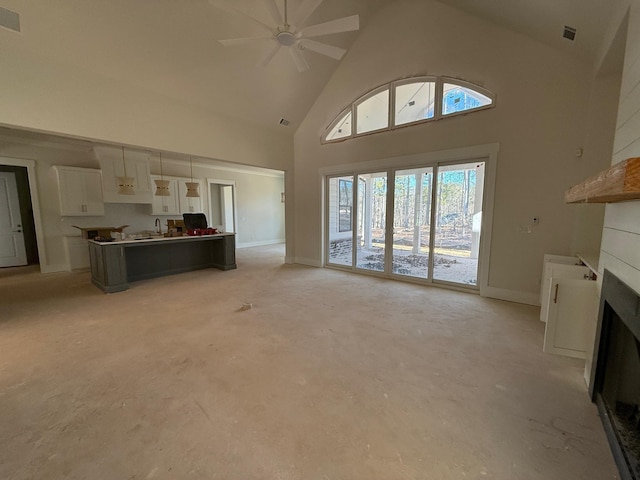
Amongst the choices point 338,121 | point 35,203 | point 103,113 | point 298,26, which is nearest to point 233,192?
point 35,203

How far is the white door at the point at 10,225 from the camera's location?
602cm

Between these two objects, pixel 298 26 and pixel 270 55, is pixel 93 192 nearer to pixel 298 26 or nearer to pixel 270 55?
pixel 270 55

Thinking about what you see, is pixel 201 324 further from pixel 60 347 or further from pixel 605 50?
pixel 605 50

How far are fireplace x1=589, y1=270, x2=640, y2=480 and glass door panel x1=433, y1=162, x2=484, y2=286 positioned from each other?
2.42 metres

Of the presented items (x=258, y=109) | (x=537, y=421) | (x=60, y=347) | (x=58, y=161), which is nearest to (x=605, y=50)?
(x=537, y=421)

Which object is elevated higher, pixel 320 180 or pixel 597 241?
pixel 320 180

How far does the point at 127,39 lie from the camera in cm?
334

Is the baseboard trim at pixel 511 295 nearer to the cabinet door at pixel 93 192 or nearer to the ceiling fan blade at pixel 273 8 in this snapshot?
the ceiling fan blade at pixel 273 8

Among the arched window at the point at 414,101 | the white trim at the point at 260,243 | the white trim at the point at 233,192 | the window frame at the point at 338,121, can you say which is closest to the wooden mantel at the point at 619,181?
the arched window at the point at 414,101

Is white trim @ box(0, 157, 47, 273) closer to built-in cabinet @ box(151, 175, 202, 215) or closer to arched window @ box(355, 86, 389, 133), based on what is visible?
built-in cabinet @ box(151, 175, 202, 215)

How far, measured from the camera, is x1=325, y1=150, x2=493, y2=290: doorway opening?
165 inches

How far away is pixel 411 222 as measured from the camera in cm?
477

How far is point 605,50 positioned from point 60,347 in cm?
614

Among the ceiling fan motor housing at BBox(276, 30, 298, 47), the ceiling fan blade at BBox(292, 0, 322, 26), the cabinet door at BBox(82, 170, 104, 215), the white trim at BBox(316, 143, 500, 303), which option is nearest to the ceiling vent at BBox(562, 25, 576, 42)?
the white trim at BBox(316, 143, 500, 303)
